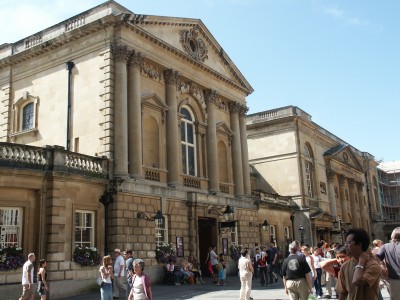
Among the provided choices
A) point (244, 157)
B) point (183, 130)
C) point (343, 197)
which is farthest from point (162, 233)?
point (343, 197)

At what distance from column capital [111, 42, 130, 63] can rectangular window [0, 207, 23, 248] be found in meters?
8.25

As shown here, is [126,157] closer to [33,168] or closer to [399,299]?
[33,168]

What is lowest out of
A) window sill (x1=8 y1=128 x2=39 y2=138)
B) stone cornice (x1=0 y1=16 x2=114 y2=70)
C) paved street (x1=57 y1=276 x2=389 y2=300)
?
paved street (x1=57 y1=276 x2=389 y2=300)

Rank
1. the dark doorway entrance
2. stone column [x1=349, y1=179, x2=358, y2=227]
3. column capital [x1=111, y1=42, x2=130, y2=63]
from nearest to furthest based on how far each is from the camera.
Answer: column capital [x1=111, y1=42, x2=130, y2=63] < the dark doorway entrance < stone column [x1=349, y1=179, x2=358, y2=227]

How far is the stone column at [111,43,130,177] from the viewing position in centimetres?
2123

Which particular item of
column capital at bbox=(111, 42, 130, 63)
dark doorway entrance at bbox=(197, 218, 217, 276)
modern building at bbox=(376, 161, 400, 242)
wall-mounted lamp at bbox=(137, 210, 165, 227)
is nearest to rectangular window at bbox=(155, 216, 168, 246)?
wall-mounted lamp at bbox=(137, 210, 165, 227)

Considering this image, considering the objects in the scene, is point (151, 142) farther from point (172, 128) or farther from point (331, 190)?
point (331, 190)

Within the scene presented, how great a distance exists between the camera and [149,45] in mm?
24281

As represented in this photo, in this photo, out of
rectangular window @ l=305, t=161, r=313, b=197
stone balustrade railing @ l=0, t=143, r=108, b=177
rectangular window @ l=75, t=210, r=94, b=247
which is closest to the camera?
stone balustrade railing @ l=0, t=143, r=108, b=177

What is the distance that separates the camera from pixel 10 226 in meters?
17.7

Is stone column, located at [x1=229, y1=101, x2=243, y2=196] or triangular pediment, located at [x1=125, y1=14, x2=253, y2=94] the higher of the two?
triangular pediment, located at [x1=125, y1=14, x2=253, y2=94]

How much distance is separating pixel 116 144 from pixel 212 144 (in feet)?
26.9

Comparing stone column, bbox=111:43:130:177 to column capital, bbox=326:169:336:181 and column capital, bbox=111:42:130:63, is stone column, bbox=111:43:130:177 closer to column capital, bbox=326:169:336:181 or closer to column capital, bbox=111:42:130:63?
column capital, bbox=111:42:130:63

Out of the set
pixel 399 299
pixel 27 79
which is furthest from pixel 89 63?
pixel 399 299
